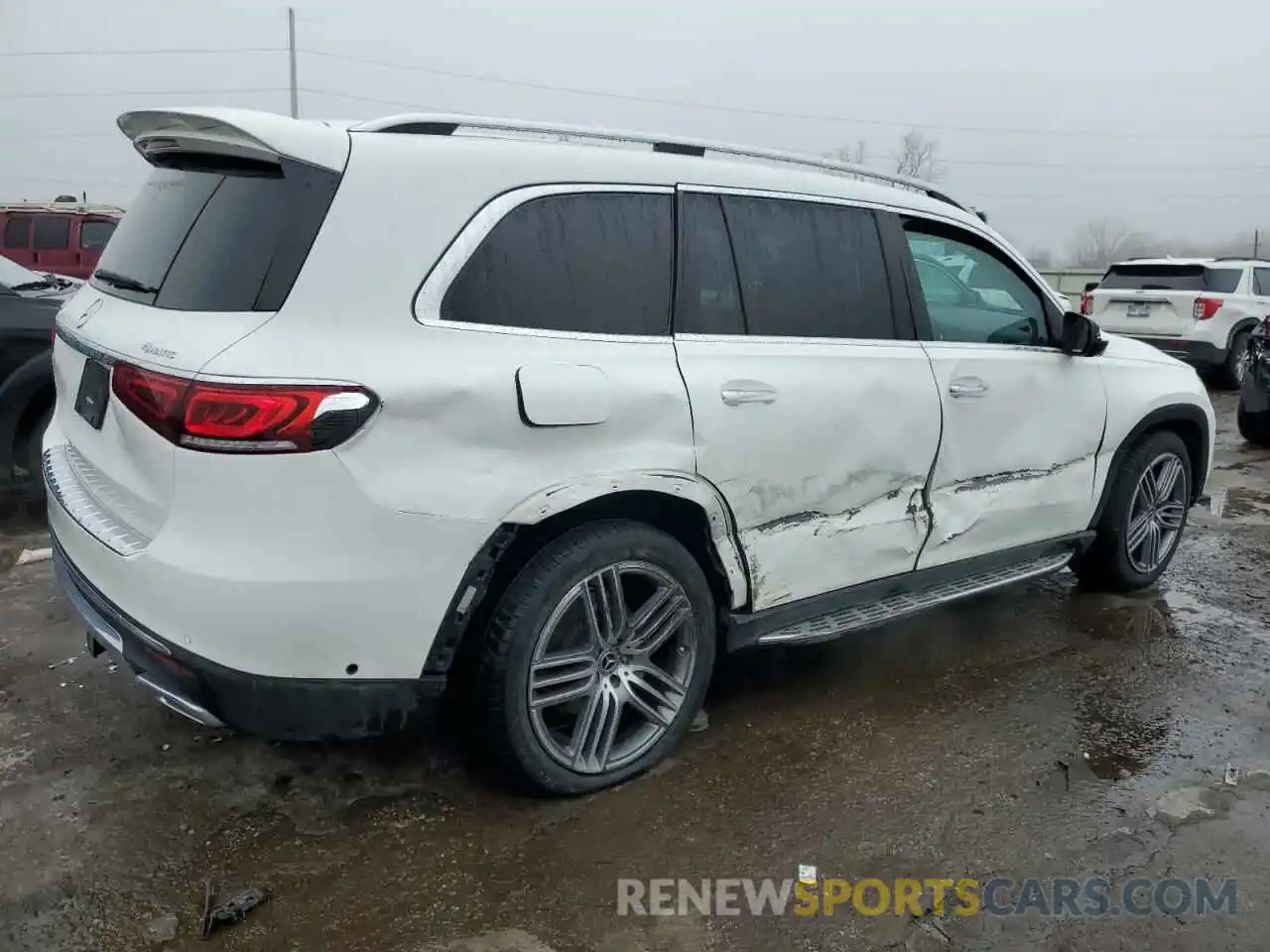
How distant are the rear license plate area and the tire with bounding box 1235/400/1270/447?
8914 mm

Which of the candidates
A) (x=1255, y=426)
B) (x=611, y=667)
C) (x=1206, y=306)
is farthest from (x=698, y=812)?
(x=1206, y=306)

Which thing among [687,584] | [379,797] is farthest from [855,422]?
[379,797]

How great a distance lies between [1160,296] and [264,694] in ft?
40.9

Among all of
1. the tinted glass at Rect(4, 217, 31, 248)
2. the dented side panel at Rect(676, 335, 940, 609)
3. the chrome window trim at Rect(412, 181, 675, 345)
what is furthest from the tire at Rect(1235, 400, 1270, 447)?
the tinted glass at Rect(4, 217, 31, 248)

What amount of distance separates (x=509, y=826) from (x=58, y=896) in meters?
1.11

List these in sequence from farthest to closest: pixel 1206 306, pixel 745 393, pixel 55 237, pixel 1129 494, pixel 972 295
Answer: pixel 55 237, pixel 1206 306, pixel 1129 494, pixel 972 295, pixel 745 393

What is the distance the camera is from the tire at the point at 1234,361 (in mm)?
12164

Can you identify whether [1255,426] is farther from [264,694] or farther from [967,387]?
[264,694]

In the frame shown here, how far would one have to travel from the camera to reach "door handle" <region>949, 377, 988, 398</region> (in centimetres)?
362

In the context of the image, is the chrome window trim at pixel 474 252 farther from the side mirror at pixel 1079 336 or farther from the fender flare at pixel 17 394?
the fender flare at pixel 17 394

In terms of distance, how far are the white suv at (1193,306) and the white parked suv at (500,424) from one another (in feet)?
32.5

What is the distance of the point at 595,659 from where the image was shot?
A: 2.88m

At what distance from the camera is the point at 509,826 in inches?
110

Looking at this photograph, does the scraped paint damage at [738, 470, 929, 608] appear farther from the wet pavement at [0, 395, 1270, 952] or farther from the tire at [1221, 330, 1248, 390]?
the tire at [1221, 330, 1248, 390]
